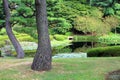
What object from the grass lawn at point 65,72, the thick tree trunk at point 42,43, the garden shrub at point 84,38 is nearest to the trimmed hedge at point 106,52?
the grass lawn at point 65,72

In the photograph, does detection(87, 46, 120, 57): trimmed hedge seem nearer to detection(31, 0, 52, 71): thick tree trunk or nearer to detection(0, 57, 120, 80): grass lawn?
detection(0, 57, 120, 80): grass lawn

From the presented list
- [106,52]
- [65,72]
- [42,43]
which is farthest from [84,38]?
[65,72]

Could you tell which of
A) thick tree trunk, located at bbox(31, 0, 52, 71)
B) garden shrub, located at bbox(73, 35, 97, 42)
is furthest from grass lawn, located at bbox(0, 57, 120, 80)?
garden shrub, located at bbox(73, 35, 97, 42)

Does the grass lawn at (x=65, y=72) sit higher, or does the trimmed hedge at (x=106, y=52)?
the grass lawn at (x=65, y=72)

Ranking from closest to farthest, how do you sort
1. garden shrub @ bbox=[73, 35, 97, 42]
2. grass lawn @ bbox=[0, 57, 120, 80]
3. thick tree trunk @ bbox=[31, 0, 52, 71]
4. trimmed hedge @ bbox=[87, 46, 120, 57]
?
grass lawn @ bbox=[0, 57, 120, 80] → thick tree trunk @ bbox=[31, 0, 52, 71] → trimmed hedge @ bbox=[87, 46, 120, 57] → garden shrub @ bbox=[73, 35, 97, 42]

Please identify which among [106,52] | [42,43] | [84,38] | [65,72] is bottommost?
[84,38]

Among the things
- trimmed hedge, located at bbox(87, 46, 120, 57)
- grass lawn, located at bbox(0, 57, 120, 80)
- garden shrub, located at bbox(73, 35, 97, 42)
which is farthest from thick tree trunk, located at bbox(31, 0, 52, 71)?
garden shrub, located at bbox(73, 35, 97, 42)

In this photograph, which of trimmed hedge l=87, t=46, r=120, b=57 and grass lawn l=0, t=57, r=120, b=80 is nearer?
grass lawn l=0, t=57, r=120, b=80

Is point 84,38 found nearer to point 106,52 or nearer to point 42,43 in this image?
point 106,52

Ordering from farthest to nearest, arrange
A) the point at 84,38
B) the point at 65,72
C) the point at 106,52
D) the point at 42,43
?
1. the point at 84,38
2. the point at 106,52
3. the point at 42,43
4. the point at 65,72

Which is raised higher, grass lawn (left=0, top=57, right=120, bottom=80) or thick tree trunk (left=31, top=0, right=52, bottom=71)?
thick tree trunk (left=31, top=0, right=52, bottom=71)

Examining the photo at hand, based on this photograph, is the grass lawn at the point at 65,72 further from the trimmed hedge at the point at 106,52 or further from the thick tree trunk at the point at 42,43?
the trimmed hedge at the point at 106,52

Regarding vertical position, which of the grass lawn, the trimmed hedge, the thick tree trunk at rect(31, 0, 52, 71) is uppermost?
the thick tree trunk at rect(31, 0, 52, 71)

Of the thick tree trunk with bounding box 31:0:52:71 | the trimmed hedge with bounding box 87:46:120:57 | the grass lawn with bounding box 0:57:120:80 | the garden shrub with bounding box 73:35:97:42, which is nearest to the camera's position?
the grass lawn with bounding box 0:57:120:80
